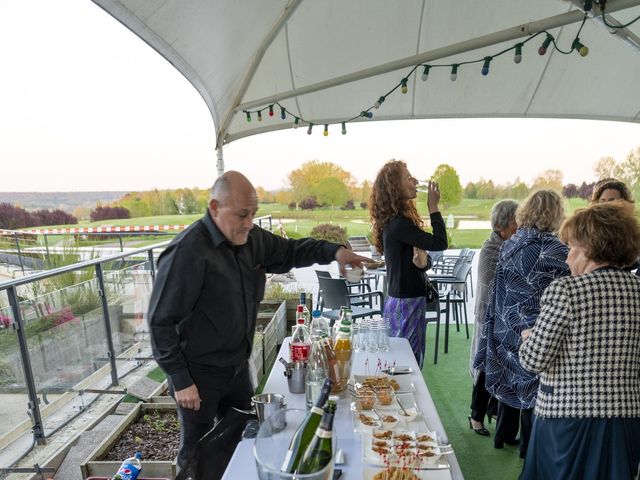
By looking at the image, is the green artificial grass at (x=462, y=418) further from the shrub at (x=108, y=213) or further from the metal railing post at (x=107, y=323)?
the shrub at (x=108, y=213)

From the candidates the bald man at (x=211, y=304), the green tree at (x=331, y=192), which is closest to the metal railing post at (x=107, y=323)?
the bald man at (x=211, y=304)

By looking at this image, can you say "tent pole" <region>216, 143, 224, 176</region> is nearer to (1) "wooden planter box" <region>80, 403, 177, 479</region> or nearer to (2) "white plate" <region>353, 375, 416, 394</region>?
(1) "wooden planter box" <region>80, 403, 177, 479</region>

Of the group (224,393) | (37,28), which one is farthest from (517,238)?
(37,28)

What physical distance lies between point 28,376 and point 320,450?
91.9 inches

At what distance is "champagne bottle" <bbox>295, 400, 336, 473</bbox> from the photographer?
807mm

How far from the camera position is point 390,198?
2.28 meters

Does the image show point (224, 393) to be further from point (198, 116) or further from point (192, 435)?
point (198, 116)

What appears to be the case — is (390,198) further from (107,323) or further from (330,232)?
(330,232)

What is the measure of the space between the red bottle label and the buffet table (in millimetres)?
141

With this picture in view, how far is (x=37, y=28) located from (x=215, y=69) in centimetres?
223

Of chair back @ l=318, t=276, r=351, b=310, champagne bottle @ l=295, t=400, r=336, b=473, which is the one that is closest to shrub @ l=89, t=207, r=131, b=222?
chair back @ l=318, t=276, r=351, b=310

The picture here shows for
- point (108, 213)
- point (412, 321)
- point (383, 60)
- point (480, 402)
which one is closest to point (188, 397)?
point (412, 321)

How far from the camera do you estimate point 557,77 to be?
4496 millimetres

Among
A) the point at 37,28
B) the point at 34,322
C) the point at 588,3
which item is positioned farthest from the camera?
the point at 37,28
